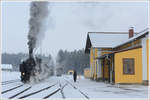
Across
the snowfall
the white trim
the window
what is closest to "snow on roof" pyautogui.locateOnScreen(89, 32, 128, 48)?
the window

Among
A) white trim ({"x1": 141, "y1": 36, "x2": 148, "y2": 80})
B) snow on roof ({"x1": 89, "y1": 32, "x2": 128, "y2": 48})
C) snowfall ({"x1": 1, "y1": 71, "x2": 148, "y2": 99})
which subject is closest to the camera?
snowfall ({"x1": 1, "y1": 71, "x2": 148, "y2": 99})

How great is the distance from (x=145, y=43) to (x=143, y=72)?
237 centimetres

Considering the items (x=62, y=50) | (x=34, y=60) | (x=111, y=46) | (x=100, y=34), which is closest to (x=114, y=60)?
(x=34, y=60)

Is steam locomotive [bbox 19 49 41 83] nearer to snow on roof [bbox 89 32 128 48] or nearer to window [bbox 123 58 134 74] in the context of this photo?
window [bbox 123 58 134 74]

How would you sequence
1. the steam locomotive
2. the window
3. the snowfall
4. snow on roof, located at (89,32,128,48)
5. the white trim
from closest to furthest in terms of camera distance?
the snowfall → the white trim → the window → the steam locomotive → snow on roof, located at (89,32,128,48)

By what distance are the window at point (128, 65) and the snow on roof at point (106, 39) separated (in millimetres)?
9057

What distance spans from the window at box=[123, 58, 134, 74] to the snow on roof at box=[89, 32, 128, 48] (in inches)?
357

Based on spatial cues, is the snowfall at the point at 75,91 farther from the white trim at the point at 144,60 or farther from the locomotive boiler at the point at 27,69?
the locomotive boiler at the point at 27,69

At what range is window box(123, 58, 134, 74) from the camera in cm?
1916

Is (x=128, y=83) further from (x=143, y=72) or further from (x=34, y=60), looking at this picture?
(x=34, y=60)

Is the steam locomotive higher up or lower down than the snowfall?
higher up

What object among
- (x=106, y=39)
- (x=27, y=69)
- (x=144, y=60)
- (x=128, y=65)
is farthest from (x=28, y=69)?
(x=106, y=39)

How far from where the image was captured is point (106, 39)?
30625 millimetres

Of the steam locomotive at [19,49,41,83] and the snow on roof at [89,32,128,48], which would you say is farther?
the snow on roof at [89,32,128,48]
